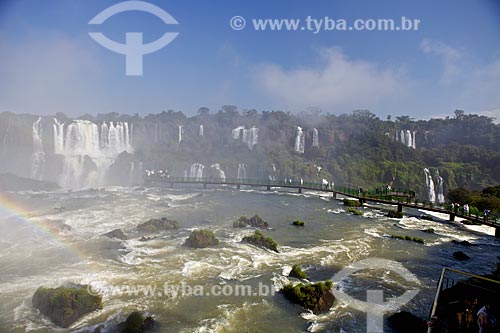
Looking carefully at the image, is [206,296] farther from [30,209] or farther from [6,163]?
[6,163]

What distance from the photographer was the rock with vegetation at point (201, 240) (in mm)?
19344

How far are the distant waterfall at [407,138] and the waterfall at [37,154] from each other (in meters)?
113

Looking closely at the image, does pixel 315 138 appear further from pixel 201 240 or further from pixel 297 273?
pixel 297 273

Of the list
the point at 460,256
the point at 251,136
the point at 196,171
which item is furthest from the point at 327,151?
the point at 460,256

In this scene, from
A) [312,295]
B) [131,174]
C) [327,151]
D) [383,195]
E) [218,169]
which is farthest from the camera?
[327,151]

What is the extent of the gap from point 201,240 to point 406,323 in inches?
493

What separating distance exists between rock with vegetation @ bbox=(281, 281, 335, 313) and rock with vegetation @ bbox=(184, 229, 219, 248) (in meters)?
7.69

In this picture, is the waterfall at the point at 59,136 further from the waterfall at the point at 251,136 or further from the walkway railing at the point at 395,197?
the waterfall at the point at 251,136

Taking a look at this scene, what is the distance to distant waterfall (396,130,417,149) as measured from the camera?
110 metres

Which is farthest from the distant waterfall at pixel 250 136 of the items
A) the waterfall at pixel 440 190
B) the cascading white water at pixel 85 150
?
the waterfall at pixel 440 190

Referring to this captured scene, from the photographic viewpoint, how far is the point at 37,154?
71.6 m

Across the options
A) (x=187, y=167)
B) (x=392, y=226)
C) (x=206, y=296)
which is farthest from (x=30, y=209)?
(x=187, y=167)

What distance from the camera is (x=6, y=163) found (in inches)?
2926

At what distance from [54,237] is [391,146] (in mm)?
98635
